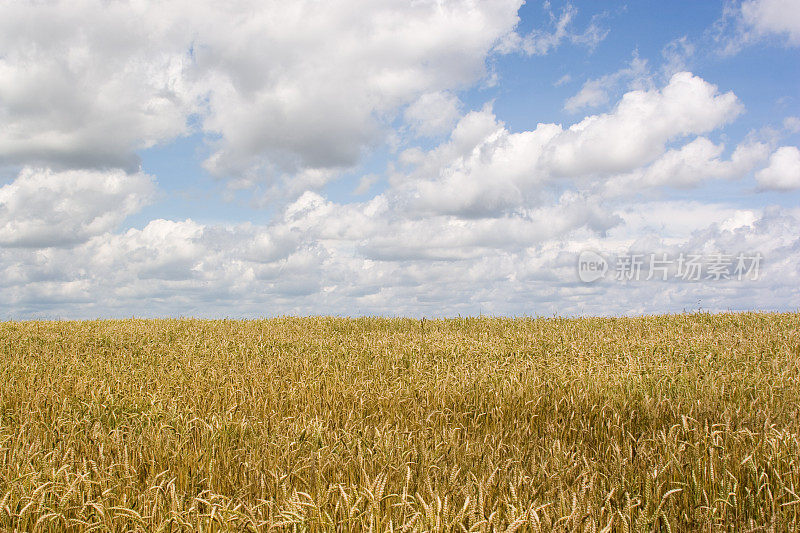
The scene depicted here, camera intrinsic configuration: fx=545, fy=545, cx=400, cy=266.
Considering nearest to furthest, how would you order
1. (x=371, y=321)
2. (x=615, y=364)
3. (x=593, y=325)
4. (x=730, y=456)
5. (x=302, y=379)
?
(x=730, y=456)
(x=302, y=379)
(x=615, y=364)
(x=593, y=325)
(x=371, y=321)

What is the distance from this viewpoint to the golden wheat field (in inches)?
125

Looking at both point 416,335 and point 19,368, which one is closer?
point 19,368

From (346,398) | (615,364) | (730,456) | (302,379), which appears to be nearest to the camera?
(730,456)

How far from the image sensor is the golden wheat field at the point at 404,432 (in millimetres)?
3168

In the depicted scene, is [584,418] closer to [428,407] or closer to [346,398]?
[428,407]

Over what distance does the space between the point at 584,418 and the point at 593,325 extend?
26.2 feet

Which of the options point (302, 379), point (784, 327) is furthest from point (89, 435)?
point (784, 327)

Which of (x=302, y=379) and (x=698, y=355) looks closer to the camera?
(x=302, y=379)

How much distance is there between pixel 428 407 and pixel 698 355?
4831 millimetres

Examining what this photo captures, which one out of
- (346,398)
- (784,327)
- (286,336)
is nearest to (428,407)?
(346,398)

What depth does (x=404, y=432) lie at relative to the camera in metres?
4.49

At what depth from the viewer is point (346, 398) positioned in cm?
644

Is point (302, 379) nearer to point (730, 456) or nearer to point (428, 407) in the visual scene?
point (428, 407)

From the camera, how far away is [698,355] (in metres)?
8.27
